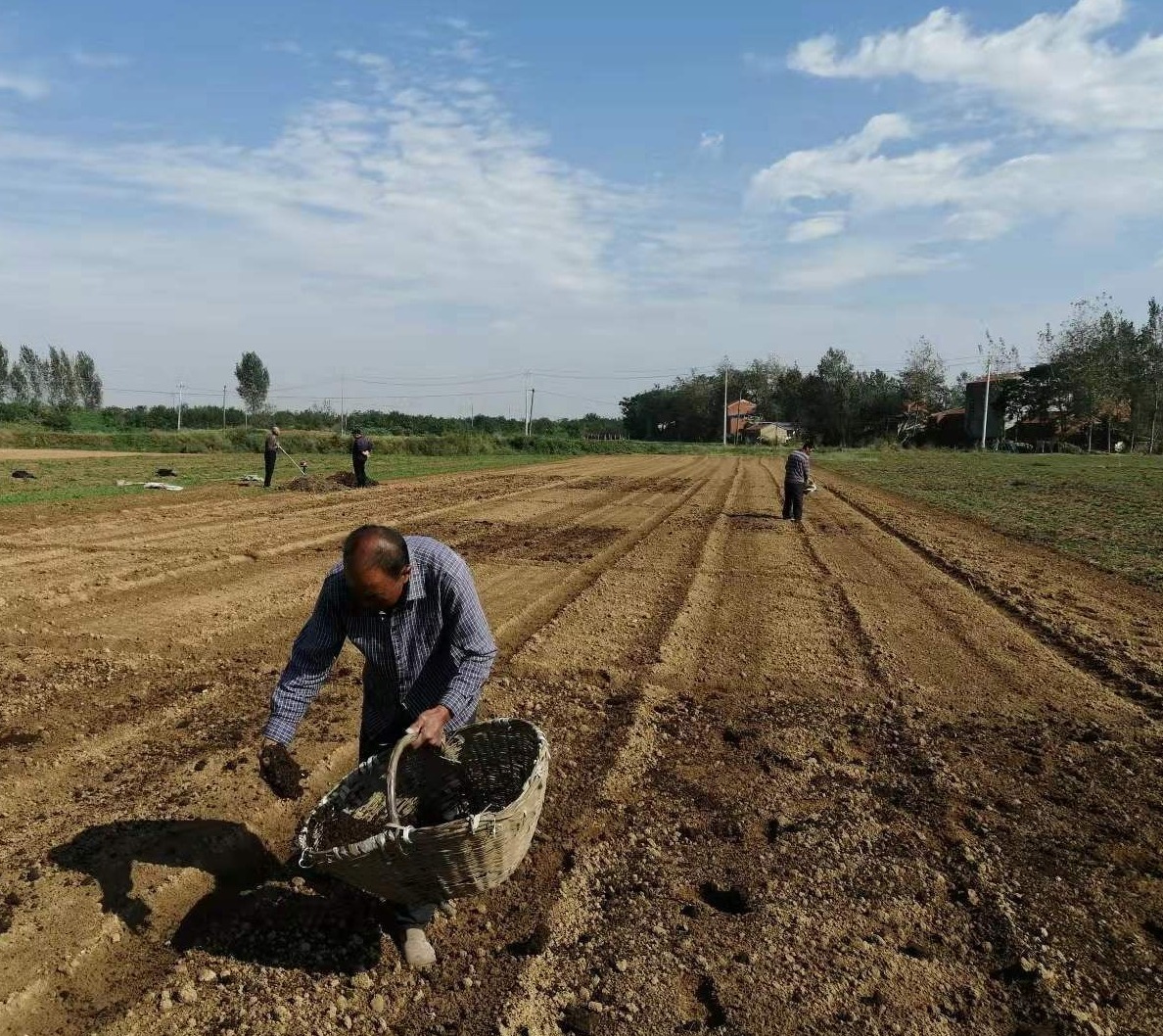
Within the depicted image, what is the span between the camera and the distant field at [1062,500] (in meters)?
13.9

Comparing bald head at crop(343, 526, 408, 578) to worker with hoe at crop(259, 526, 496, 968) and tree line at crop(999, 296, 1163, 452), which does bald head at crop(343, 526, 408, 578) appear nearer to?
worker with hoe at crop(259, 526, 496, 968)

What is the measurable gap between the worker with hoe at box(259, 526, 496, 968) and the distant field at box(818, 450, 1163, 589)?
10836 millimetres

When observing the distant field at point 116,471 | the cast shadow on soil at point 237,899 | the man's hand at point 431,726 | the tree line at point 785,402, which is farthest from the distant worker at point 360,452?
the tree line at point 785,402

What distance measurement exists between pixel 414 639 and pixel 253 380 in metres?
121

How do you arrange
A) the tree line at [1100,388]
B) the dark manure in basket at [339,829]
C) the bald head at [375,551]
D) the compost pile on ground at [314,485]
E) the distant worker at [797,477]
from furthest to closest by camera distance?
the tree line at [1100,388]
the compost pile on ground at [314,485]
the distant worker at [797,477]
the dark manure in basket at [339,829]
the bald head at [375,551]

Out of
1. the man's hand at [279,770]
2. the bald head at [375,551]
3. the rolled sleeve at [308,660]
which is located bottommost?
the man's hand at [279,770]

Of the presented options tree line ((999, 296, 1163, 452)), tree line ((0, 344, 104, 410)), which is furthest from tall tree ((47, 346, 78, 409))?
tree line ((999, 296, 1163, 452))

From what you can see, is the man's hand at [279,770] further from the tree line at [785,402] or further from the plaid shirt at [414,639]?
the tree line at [785,402]

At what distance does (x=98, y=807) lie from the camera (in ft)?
14.0

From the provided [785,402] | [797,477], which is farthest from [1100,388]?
[797,477]

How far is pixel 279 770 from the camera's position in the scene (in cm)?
307

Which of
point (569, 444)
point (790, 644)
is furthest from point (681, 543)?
point (569, 444)

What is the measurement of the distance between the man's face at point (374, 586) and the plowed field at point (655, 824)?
4.55 feet

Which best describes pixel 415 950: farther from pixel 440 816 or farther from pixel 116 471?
pixel 116 471
